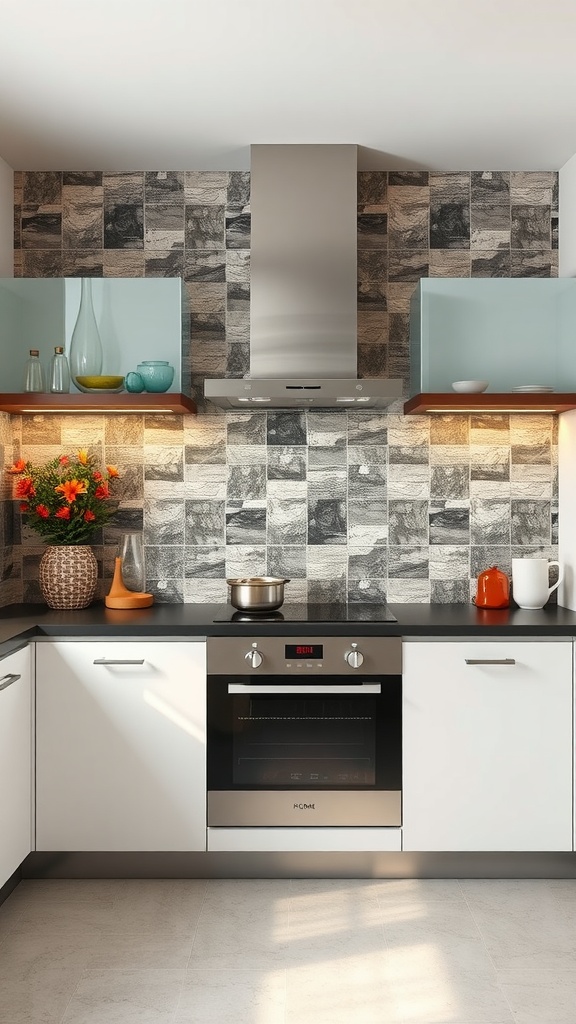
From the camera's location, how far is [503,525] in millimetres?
3631

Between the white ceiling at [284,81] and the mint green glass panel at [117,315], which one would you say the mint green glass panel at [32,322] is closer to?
the mint green glass panel at [117,315]

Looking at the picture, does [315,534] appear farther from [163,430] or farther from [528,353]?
[528,353]

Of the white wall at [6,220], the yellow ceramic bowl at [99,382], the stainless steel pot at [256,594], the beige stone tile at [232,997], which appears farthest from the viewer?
the white wall at [6,220]

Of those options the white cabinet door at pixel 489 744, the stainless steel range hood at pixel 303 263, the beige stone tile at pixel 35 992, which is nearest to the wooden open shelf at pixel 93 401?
the stainless steel range hood at pixel 303 263

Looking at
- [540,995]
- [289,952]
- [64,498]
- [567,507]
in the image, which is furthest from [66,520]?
[540,995]

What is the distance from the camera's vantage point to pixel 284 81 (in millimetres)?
2838

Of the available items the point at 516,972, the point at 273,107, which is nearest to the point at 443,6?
the point at 273,107

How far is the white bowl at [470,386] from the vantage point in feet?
10.7

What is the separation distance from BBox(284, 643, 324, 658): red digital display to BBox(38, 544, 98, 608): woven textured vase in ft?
3.08

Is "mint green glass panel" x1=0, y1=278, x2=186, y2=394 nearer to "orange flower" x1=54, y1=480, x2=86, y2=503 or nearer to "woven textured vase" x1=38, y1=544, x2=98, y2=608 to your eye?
"orange flower" x1=54, y1=480, x2=86, y2=503

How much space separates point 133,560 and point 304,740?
1039 millimetres

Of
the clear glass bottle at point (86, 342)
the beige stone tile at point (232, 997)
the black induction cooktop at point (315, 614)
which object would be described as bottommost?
the beige stone tile at point (232, 997)

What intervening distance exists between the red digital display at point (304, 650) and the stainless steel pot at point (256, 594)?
27 centimetres

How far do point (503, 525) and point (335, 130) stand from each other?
5.66 feet
